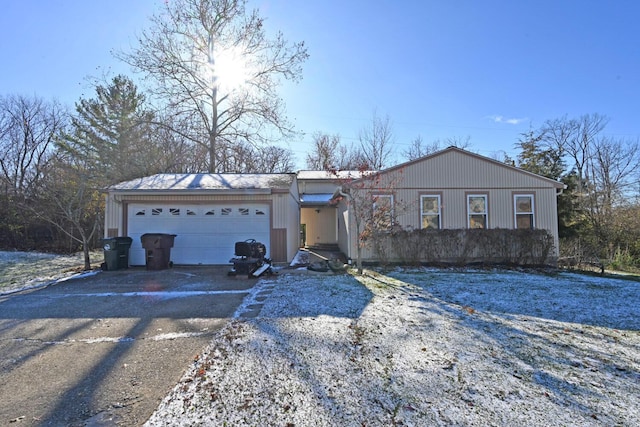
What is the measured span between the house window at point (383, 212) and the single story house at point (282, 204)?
2.9 inches

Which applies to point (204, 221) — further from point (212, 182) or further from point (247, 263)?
point (247, 263)

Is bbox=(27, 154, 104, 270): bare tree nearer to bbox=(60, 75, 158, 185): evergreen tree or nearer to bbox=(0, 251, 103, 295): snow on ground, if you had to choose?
bbox=(0, 251, 103, 295): snow on ground

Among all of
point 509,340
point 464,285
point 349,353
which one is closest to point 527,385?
point 509,340

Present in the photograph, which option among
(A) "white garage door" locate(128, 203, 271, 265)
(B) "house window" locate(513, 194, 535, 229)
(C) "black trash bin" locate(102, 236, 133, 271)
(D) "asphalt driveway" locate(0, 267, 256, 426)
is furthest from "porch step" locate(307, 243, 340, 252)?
(D) "asphalt driveway" locate(0, 267, 256, 426)

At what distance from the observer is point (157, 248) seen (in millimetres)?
9227

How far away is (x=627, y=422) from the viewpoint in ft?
7.73

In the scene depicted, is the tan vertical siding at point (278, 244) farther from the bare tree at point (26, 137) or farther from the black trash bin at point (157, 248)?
the bare tree at point (26, 137)

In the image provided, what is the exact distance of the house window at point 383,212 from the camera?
8.94 meters

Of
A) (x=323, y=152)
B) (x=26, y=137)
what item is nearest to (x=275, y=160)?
(x=323, y=152)

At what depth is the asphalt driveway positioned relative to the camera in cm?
257

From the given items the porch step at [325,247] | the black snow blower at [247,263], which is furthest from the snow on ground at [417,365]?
the porch step at [325,247]

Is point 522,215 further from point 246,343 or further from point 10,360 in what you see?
point 10,360

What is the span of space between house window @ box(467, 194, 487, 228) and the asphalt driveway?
7.62 metres

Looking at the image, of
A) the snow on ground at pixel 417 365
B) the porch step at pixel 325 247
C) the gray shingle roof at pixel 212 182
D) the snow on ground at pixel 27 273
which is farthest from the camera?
the porch step at pixel 325 247
